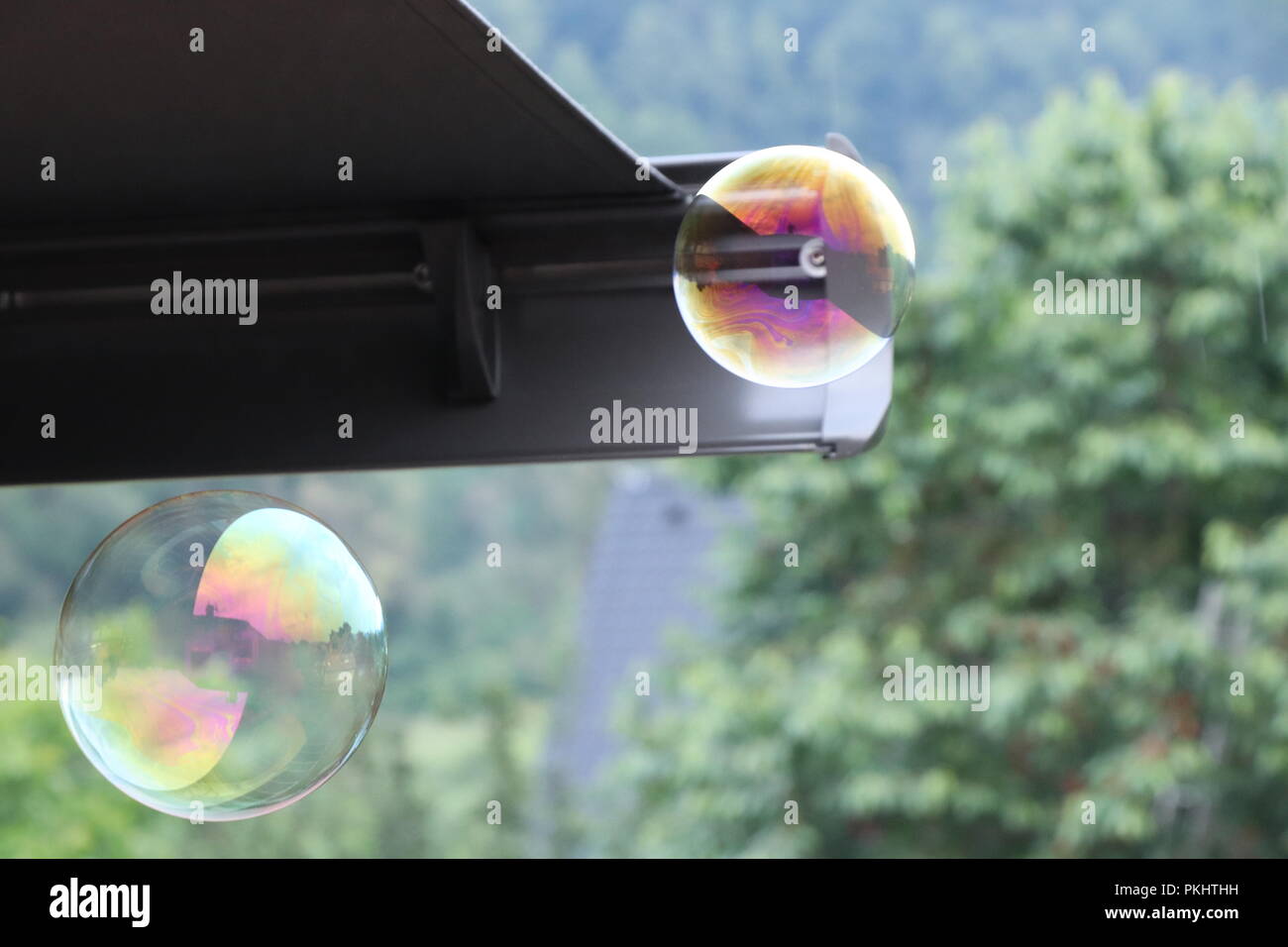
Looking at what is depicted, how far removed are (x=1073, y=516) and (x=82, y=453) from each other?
20.5 feet

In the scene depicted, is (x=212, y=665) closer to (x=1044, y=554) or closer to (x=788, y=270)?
(x=788, y=270)

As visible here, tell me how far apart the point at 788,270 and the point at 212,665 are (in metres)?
0.82

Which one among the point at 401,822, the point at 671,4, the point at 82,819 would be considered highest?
the point at 671,4

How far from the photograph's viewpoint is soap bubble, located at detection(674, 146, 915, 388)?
63.6 inches

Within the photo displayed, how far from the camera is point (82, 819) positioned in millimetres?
9969

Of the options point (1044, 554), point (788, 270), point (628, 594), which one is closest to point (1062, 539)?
point (1044, 554)

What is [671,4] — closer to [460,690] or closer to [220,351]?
[460,690]

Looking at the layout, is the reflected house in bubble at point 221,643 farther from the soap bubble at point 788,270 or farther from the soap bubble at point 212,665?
the soap bubble at point 788,270

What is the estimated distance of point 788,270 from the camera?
1677 mm

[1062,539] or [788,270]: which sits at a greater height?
[788,270]

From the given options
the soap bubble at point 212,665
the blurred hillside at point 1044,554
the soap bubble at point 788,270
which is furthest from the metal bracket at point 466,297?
the blurred hillside at point 1044,554

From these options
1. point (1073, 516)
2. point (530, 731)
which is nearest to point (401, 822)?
point (530, 731)

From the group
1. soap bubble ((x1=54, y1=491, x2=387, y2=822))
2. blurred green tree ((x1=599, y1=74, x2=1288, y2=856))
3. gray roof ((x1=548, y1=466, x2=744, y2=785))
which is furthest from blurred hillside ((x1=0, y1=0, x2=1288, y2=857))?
gray roof ((x1=548, y1=466, x2=744, y2=785))
